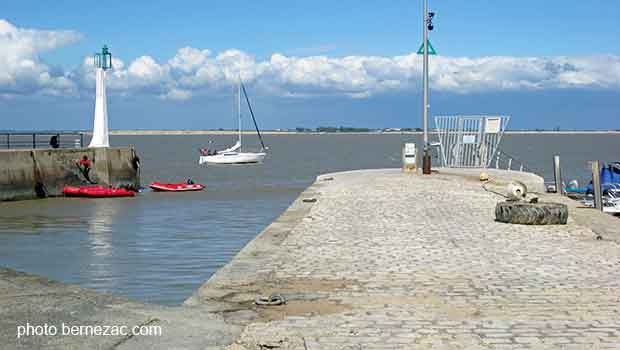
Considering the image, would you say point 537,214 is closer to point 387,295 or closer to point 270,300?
point 387,295

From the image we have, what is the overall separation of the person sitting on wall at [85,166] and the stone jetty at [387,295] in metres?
25.2

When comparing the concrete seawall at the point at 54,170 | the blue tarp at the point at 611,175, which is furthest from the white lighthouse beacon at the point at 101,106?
the blue tarp at the point at 611,175

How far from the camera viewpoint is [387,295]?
941cm

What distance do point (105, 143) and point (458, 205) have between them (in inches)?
1023

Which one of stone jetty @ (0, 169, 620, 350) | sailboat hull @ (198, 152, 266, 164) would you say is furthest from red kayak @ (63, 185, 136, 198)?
sailboat hull @ (198, 152, 266, 164)

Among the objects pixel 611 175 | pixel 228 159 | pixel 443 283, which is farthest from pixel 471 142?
pixel 228 159

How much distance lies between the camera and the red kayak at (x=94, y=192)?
36250mm

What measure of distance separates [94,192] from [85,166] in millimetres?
3655

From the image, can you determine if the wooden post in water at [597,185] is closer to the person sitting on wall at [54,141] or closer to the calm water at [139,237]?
the calm water at [139,237]

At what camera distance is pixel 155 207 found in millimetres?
32156

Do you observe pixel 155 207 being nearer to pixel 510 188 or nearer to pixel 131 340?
pixel 510 188

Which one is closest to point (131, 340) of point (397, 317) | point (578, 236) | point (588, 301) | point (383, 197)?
point (397, 317)

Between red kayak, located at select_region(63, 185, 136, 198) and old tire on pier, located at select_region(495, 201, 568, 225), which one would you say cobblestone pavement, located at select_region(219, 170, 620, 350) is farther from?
red kayak, located at select_region(63, 185, 136, 198)

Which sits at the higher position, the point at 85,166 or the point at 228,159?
the point at 85,166
